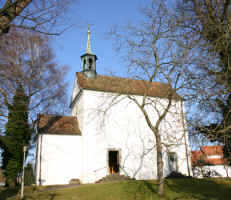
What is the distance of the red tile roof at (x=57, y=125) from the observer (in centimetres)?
1958

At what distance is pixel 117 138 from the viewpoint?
2064 cm

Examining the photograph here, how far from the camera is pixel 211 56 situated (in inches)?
261

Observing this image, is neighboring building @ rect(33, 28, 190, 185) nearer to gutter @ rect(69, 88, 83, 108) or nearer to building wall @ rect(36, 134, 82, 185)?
building wall @ rect(36, 134, 82, 185)

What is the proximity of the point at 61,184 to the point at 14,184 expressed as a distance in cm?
395

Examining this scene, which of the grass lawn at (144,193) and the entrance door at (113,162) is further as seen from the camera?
the entrance door at (113,162)

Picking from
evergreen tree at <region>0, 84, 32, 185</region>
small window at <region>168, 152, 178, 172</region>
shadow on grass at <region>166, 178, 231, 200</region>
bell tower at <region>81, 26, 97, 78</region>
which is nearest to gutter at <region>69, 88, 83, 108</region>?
bell tower at <region>81, 26, 97, 78</region>

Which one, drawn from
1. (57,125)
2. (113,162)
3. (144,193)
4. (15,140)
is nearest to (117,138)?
(113,162)

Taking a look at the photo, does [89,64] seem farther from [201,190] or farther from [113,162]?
[201,190]

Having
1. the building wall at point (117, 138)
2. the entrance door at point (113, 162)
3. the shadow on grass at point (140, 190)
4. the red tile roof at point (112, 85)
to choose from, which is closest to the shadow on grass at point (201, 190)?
the shadow on grass at point (140, 190)

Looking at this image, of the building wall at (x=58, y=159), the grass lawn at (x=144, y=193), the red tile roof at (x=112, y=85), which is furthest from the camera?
the building wall at (x=58, y=159)

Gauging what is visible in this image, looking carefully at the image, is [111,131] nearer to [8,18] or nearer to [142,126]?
[142,126]

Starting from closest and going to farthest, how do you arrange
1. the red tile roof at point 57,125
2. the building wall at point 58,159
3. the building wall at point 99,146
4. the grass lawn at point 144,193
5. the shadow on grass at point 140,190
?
the grass lawn at point 144,193
the shadow on grass at point 140,190
the building wall at point 58,159
the building wall at point 99,146
the red tile roof at point 57,125

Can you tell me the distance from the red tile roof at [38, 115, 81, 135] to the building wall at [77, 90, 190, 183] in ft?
4.46

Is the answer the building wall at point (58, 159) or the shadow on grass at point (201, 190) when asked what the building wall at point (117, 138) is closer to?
the building wall at point (58, 159)
